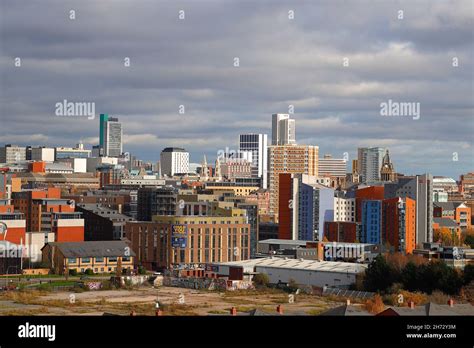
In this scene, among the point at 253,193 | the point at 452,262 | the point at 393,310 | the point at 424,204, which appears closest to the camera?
the point at 393,310

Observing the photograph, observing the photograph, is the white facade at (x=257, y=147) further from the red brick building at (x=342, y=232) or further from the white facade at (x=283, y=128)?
the red brick building at (x=342, y=232)

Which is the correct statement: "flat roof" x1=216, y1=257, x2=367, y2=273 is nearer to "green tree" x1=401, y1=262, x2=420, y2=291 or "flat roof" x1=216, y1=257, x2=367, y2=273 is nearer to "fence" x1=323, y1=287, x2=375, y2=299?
"fence" x1=323, y1=287, x2=375, y2=299

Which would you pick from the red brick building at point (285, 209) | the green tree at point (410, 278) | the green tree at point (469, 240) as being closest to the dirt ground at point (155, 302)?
the green tree at point (410, 278)
